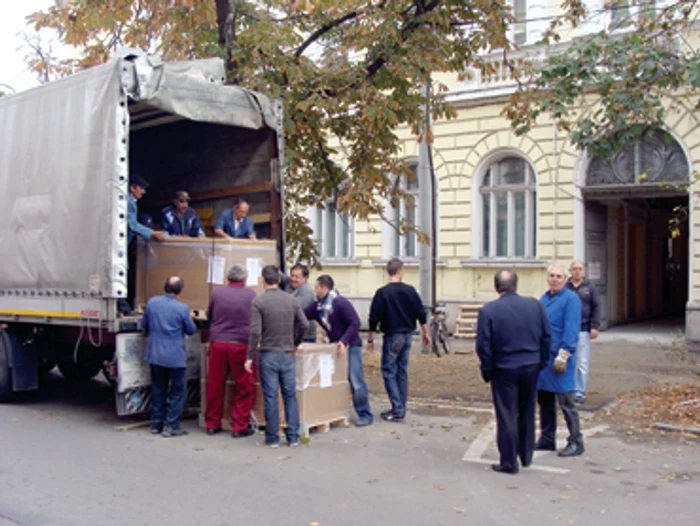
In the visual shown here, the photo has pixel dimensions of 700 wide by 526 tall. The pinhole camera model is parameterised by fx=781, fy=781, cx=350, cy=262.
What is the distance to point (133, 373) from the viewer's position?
816 cm

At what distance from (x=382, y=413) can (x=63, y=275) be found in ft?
12.8

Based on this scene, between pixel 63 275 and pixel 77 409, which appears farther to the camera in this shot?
pixel 77 409

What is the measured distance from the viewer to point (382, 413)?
9.14 meters

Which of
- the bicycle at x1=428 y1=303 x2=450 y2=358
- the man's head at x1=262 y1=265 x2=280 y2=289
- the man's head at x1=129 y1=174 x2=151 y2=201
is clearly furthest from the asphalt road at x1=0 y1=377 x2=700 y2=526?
the bicycle at x1=428 y1=303 x2=450 y2=358

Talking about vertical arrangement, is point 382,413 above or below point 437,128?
below

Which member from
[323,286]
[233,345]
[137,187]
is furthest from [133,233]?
[323,286]

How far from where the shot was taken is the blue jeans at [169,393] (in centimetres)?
807

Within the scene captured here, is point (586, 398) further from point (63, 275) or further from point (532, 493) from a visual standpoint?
point (63, 275)

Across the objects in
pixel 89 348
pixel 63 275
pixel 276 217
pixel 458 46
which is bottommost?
pixel 89 348

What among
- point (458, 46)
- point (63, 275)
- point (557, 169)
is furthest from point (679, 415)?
point (557, 169)

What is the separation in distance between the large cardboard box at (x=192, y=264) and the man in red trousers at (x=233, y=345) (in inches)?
18.3

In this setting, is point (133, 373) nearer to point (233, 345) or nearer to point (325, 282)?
point (233, 345)

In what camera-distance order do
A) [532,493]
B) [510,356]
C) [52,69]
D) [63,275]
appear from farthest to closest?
[52,69] → [63,275] → [510,356] → [532,493]

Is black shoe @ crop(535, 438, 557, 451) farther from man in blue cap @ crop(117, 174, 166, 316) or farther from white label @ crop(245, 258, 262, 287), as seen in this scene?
man in blue cap @ crop(117, 174, 166, 316)
